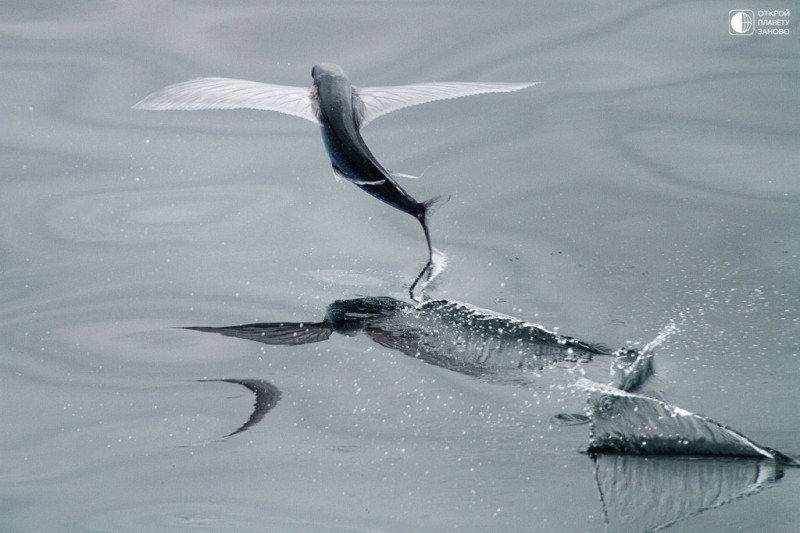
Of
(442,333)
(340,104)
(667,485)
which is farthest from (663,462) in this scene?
(340,104)

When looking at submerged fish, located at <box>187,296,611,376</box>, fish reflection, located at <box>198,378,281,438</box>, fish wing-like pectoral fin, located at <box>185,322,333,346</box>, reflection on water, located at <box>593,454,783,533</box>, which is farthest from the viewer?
fish wing-like pectoral fin, located at <box>185,322,333,346</box>

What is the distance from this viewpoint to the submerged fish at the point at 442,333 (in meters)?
1.65

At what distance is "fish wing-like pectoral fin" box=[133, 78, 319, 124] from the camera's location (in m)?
1.74

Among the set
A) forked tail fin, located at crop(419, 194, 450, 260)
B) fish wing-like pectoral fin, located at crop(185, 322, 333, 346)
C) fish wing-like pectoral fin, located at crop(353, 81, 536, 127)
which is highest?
fish wing-like pectoral fin, located at crop(353, 81, 536, 127)

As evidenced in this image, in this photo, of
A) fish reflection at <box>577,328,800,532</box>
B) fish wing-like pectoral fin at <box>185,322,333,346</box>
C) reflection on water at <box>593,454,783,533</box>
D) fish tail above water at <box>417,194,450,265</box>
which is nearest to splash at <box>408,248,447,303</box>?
fish tail above water at <box>417,194,450,265</box>

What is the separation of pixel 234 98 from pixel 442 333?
53cm

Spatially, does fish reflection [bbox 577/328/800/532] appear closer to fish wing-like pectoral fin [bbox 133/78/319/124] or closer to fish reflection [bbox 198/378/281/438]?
fish reflection [bbox 198/378/281/438]

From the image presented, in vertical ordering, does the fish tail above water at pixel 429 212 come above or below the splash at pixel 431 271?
above

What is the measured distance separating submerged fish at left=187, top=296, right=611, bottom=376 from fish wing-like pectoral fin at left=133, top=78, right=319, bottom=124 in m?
0.35

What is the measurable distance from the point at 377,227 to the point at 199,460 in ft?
2.67

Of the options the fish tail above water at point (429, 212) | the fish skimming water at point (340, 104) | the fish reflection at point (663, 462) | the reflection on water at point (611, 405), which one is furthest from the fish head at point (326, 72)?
the fish reflection at point (663, 462)

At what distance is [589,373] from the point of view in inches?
62.7

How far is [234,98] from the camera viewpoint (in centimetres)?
177

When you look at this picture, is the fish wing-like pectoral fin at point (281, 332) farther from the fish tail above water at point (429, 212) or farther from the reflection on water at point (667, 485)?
the reflection on water at point (667, 485)
